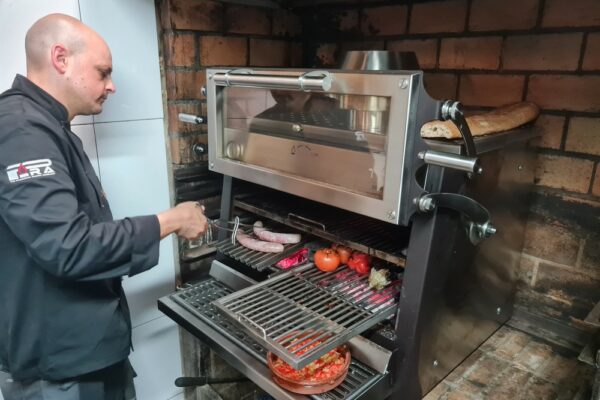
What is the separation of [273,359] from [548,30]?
3.55ft

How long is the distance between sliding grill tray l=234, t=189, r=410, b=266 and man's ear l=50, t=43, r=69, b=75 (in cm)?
57

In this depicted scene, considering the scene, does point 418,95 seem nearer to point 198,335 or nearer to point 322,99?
point 322,99

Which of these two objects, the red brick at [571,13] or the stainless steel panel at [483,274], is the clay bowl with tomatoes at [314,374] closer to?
the stainless steel panel at [483,274]

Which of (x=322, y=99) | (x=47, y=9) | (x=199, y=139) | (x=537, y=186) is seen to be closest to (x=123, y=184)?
(x=199, y=139)

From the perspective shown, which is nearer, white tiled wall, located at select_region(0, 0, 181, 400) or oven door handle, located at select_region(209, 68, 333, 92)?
oven door handle, located at select_region(209, 68, 333, 92)

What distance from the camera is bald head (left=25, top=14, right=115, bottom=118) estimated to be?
3.03 ft

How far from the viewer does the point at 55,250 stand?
0.80 metres

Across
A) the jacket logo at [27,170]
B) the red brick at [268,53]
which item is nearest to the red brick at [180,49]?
the red brick at [268,53]

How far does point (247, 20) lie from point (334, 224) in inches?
30.5

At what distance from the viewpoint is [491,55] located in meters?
1.25

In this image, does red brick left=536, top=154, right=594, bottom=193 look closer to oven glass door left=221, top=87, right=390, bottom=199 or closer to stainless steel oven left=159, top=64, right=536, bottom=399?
stainless steel oven left=159, top=64, right=536, bottom=399

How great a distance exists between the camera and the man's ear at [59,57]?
0.92 meters

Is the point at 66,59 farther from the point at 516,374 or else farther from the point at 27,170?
the point at 516,374

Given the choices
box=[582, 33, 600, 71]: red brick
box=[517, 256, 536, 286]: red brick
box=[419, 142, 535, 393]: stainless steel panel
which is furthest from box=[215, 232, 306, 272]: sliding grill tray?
box=[582, 33, 600, 71]: red brick
